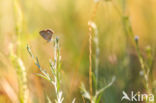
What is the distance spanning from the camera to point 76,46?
1615 millimetres

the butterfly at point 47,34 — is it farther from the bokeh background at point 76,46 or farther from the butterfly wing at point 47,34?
the bokeh background at point 76,46

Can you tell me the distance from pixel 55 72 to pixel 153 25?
3.72 feet

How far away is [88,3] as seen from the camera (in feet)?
7.46

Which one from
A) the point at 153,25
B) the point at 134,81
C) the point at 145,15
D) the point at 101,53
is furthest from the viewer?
the point at 145,15

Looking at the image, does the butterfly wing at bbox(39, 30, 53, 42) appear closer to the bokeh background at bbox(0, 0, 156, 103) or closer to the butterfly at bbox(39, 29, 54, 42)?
the butterfly at bbox(39, 29, 54, 42)

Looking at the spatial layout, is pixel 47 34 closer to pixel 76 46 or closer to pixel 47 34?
pixel 47 34

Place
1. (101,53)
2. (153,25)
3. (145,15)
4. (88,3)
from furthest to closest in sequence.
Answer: (88,3), (145,15), (153,25), (101,53)

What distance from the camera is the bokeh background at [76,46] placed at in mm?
1163

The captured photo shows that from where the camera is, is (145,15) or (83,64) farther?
(145,15)

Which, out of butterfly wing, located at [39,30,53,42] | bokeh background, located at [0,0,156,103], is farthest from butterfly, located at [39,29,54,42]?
bokeh background, located at [0,0,156,103]

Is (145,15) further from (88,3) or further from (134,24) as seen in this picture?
(88,3)

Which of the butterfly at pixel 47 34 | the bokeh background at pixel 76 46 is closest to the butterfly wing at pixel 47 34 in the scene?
the butterfly at pixel 47 34

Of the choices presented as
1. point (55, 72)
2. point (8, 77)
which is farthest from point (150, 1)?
point (55, 72)

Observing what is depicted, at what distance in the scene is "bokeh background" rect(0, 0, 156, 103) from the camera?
45.8 inches
